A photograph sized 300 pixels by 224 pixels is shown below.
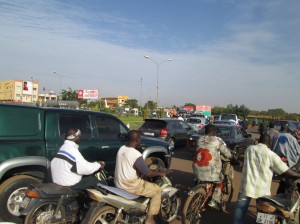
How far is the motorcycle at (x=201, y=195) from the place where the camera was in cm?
509

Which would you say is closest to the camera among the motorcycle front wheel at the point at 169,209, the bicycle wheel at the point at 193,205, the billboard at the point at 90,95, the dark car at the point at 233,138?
the bicycle wheel at the point at 193,205

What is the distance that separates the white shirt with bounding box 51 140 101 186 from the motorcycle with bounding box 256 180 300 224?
250 centimetres

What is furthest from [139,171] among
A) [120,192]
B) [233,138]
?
[233,138]

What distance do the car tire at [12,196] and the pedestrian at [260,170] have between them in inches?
138

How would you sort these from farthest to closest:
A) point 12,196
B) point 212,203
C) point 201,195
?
point 212,203 → point 201,195 → point 12,196

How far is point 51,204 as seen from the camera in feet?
14.8

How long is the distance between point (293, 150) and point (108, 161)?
412cm

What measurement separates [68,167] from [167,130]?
11085 millimetres

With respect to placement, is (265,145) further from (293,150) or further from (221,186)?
(293,150)

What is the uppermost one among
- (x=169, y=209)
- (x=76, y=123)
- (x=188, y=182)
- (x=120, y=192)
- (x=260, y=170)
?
(x=76, y=123)

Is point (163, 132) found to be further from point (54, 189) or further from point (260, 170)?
point (54, 189)

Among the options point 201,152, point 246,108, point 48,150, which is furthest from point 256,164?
point 246,108

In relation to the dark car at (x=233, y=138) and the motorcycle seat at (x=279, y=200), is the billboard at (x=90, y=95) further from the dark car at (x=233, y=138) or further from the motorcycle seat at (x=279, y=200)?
the motorcycle seat at (x=279, y=200)

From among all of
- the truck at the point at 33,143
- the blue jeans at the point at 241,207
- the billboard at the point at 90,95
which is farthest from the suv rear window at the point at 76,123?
the billboard at the point at 90,95
